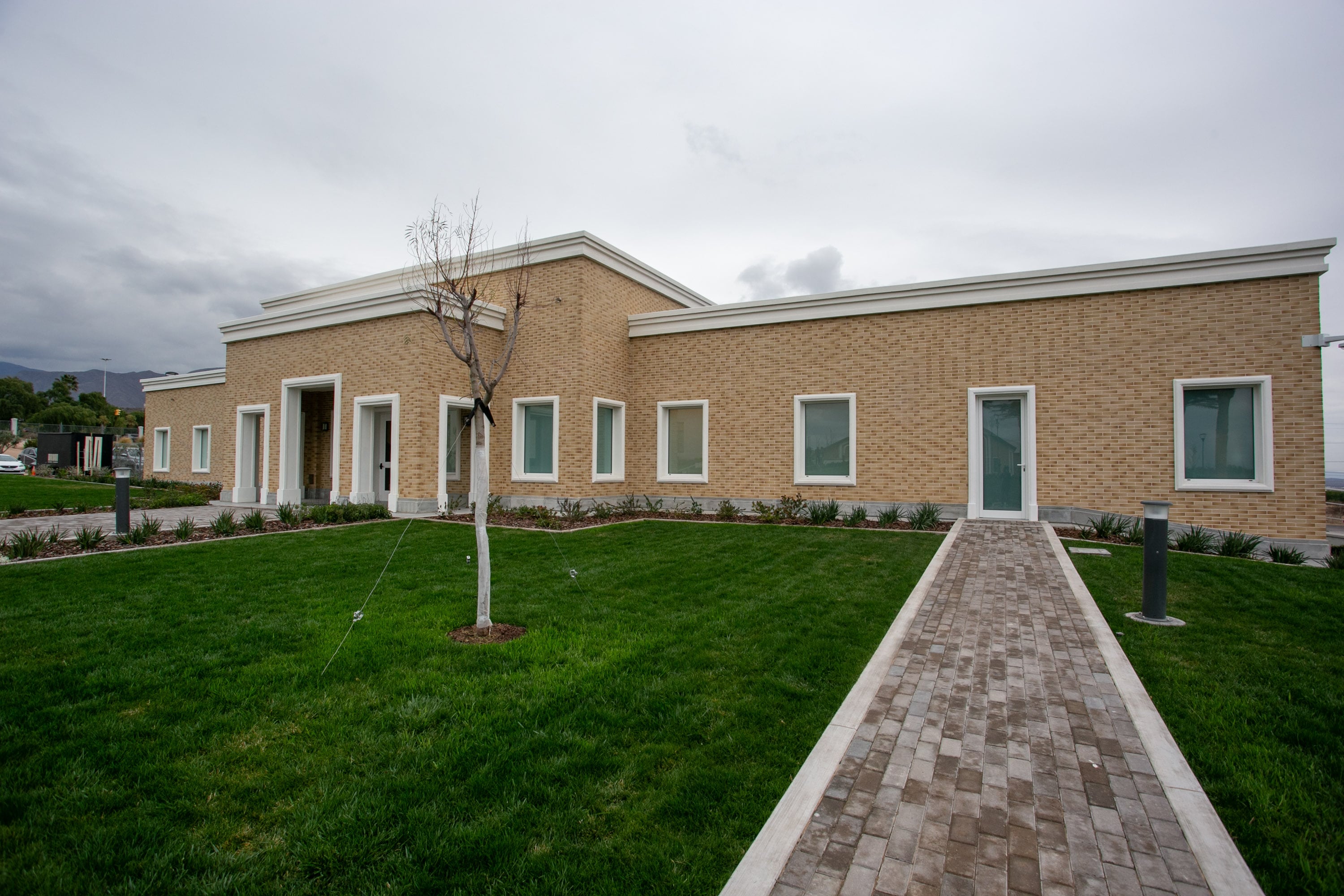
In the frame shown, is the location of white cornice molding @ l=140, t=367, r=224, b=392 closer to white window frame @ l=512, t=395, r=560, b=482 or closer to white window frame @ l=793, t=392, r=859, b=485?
white window frame @ l=512, t=395, r=560, b=482

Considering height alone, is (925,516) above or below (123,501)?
below

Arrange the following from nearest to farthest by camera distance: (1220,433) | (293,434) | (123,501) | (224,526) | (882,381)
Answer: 1. (123,501)
2. (224,526)
3. (1220,433)
4. (882,381)
5. (293,434)

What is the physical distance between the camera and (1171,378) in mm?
11531

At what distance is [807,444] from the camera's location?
1449cm

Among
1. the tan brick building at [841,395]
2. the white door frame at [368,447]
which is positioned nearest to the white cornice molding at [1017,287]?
the tan brick building at [841,395]

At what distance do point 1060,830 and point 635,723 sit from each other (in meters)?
2.17

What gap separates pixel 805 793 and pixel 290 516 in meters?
12.4

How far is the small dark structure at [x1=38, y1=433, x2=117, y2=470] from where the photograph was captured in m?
34.0

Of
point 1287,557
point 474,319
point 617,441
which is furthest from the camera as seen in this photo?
point 617,441

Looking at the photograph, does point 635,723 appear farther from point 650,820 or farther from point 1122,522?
point 1122,522

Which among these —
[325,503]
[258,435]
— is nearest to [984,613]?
[325,503]

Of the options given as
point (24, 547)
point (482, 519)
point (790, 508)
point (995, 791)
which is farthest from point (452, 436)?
point (995, 791)

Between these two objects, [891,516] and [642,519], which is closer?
[891,516]

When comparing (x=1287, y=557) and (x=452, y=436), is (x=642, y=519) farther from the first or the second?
(x=1287, y=557)
